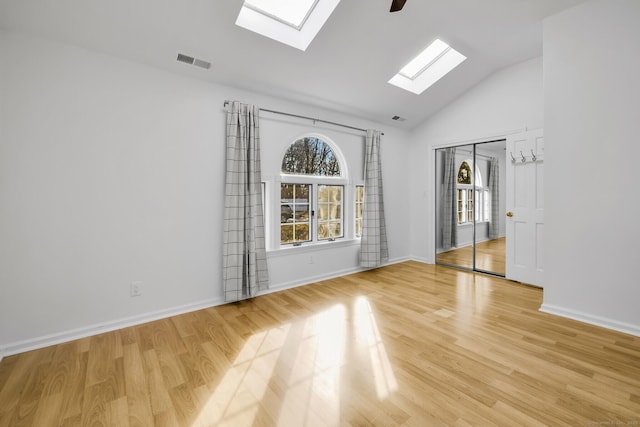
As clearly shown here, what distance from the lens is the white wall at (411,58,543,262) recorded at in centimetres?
364

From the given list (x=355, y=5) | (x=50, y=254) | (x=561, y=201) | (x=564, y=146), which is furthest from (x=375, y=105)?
(x=50, y=254)

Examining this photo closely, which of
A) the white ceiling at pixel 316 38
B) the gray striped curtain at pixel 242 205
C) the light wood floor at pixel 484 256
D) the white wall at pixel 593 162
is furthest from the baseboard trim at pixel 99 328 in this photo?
the white wall at pixel 593 162

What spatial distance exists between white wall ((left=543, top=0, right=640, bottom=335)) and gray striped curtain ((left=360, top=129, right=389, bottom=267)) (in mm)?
2051

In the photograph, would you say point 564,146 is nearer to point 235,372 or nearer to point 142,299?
point 235,372

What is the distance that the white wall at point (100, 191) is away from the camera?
216 centimetres

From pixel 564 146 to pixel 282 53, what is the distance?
9.67ft

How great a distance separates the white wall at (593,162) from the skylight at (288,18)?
7.65 feet

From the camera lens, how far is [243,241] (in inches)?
122

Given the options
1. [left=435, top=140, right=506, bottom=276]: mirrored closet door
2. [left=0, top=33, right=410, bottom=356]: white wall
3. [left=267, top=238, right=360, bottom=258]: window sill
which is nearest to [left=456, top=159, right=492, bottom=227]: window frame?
[left=435, top=140, right=506, bottom=276]: mirrored closet door

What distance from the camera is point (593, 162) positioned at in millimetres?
2605

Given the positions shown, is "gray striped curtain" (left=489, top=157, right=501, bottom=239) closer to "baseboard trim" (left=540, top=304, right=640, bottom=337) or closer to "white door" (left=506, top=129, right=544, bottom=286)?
"white door" (left=506, top=129, right=544, bottom=286)

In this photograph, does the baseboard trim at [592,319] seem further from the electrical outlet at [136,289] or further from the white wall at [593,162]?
the electrical outlet at [136,289]

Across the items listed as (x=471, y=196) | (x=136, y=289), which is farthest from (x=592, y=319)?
(x=136, y=289)

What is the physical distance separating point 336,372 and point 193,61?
2986 mm
